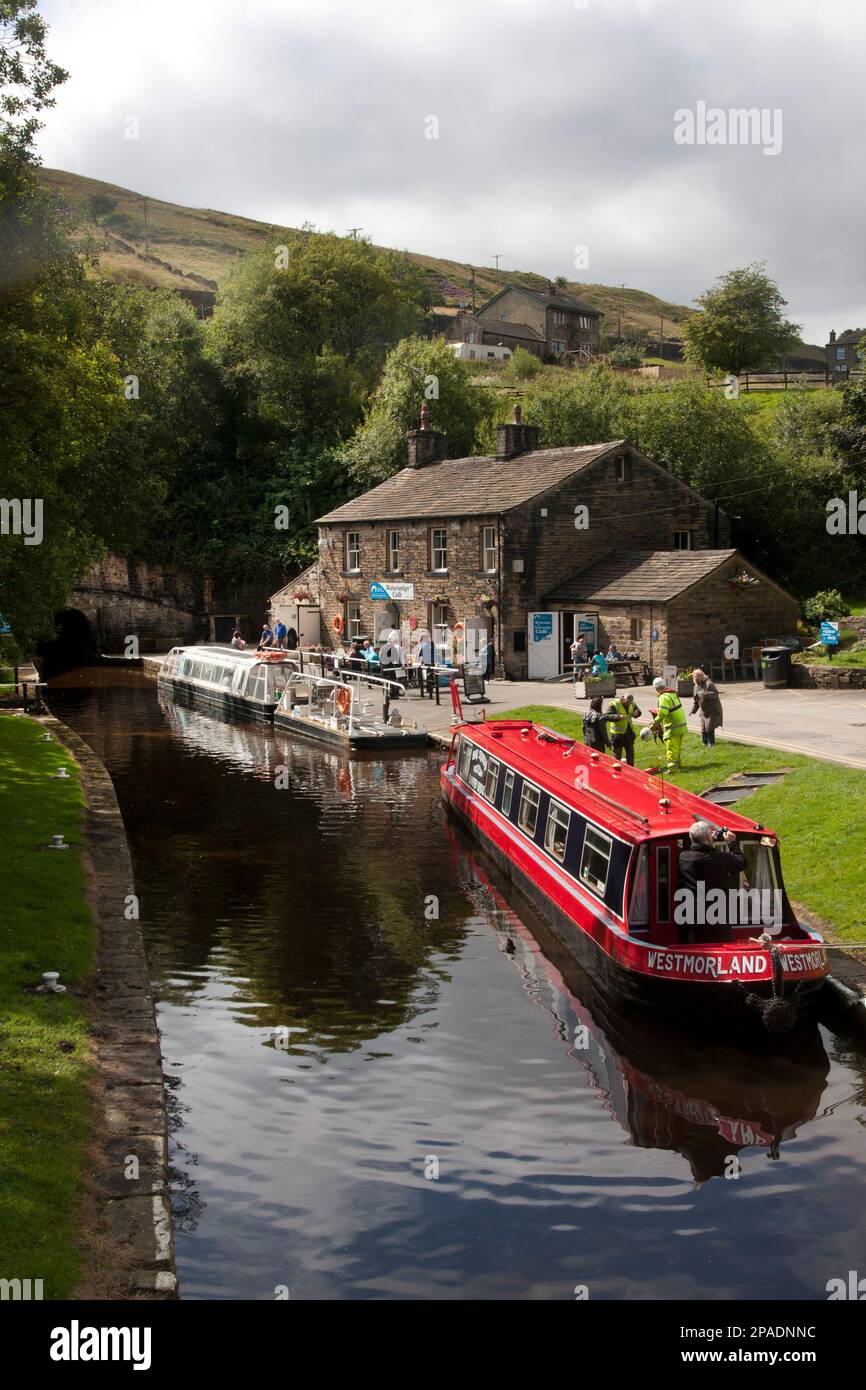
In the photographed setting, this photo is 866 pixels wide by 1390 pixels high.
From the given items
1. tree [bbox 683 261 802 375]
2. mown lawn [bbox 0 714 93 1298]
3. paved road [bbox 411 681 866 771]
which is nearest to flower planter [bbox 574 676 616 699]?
paved road [bbox 411 681 866 771]

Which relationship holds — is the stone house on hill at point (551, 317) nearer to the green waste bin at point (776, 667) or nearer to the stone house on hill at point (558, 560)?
the stone house on hill at point (558, 560)

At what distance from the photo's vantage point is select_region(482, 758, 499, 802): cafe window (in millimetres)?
18234

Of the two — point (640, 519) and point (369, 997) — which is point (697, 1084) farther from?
point (640, 519)

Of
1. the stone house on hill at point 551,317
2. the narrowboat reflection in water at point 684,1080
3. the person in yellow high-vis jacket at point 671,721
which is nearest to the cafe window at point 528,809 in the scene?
the narrowboat reflection in water at point 684,1080

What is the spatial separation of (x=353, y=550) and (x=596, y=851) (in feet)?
105

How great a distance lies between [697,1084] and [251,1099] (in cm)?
388

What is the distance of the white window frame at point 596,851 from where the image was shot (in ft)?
41.6

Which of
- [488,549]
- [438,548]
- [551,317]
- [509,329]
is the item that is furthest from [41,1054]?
[551,317]

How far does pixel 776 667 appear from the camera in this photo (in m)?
30.6

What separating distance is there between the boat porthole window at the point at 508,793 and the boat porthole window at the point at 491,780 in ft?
1.62

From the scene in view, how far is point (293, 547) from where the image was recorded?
53.8 m

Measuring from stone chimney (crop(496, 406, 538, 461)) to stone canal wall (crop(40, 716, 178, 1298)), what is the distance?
2780cm

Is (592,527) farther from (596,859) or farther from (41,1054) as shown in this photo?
(41,1054)

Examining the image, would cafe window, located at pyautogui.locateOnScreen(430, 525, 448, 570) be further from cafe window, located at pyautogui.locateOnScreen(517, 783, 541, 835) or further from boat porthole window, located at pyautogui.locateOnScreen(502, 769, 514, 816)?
cafe window, located at pyautogui.locateOnScreen(517, 783, 541, 835)
